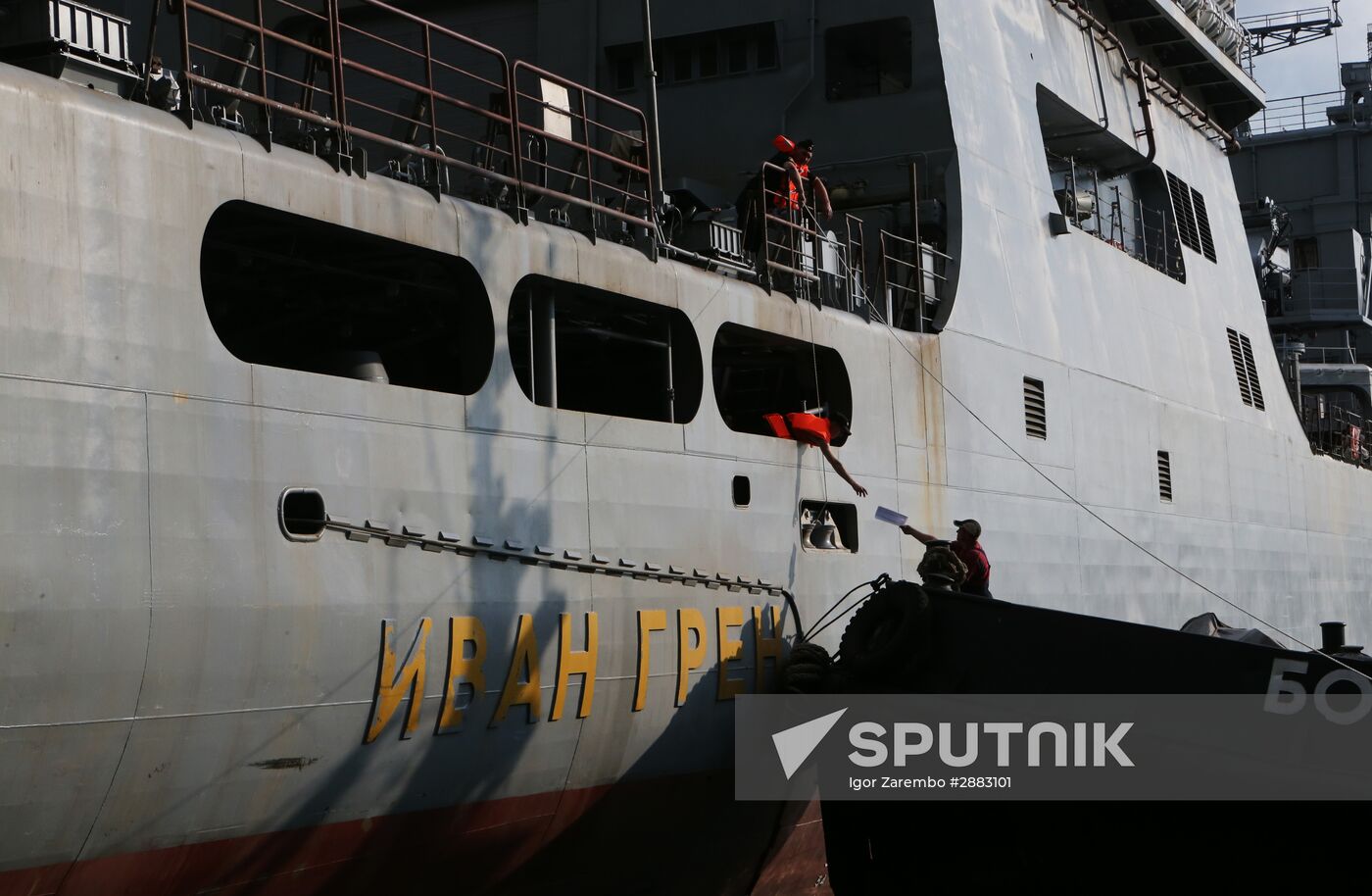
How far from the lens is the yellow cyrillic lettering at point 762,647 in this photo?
10281 millimetres

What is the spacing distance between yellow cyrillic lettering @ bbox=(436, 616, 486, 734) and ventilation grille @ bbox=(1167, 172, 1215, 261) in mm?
12518

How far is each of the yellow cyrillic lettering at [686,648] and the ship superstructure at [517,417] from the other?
4cm

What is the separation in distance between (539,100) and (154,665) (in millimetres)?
4661

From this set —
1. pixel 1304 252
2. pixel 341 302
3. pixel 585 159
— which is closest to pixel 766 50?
pixel 585 159

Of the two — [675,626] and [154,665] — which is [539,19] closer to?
[675,626]

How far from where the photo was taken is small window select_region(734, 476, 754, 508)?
10.4 metres

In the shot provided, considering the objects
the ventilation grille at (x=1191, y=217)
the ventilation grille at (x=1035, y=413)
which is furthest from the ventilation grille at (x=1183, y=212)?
the ventilation grille at (x=1035, y=413)

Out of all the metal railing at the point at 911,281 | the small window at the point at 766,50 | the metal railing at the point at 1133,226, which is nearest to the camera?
the metal railing at the point at 911,281

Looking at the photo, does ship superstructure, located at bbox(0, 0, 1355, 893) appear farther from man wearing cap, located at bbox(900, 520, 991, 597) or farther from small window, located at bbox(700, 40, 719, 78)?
man wearing cap, located at bbox(900, 520, 991, 597)

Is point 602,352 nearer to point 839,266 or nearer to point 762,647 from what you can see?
point 839,266

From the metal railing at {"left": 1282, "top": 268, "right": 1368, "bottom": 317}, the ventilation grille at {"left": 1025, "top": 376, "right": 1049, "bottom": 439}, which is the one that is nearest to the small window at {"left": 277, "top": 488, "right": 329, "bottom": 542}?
the ventilation grille at {"left": 1025, "top": 376, "right": 1049, "bottom": 439}

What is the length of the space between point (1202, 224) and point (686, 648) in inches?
474

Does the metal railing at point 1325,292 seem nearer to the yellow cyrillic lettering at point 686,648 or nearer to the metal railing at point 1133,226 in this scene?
the metal railing at point 1133,226

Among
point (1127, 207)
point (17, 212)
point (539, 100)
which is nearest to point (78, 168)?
point (17, 212)
